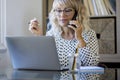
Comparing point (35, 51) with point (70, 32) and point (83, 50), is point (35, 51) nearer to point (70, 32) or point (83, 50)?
point (83, 50)

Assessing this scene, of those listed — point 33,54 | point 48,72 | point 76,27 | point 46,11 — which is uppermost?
point 46,11

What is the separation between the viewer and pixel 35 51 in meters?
1.46

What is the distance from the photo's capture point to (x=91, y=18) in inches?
100

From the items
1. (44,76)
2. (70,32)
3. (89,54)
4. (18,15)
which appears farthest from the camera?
(18,15)

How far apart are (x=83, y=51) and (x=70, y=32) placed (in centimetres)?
26

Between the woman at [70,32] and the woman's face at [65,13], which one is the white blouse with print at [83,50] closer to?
the woman at [70,32]

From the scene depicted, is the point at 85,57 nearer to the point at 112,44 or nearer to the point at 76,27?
the point at 76,27

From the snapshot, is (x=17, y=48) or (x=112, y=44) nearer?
(x=17, y=48)

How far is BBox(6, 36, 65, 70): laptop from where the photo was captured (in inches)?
56.6

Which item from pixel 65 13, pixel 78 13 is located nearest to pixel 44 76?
pixel 65 13

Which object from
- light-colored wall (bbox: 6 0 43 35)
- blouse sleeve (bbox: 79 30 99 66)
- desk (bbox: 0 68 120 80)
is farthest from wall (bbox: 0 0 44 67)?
desk (bbox: 0 68 120 80)

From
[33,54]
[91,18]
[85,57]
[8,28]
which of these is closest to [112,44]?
[91,18]

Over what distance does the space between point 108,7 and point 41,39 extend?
1.30 metres

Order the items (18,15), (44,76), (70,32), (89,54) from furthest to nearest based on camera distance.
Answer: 1. (18,15)
2. (70,32)
3. (89,54)
4. (44,76)
